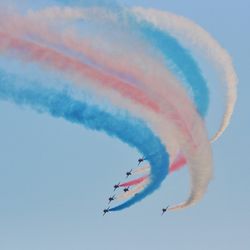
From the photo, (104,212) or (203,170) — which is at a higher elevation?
(104,212)

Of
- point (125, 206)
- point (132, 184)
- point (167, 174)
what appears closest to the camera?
point (167, 174)

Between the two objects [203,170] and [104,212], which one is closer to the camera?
[203,170]

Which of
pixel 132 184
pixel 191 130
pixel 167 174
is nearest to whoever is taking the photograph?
pixel 191 130

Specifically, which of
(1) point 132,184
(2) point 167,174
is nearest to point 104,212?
(1) point 132,184

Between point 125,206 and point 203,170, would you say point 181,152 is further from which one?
point 125,206

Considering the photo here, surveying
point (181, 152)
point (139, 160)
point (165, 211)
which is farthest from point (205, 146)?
point (165, 211)

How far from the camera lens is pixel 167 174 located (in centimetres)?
3397

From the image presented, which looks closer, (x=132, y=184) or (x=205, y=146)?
(x=205, y=146)

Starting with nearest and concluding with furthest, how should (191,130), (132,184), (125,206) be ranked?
(191,130), (125,206), (132,184)

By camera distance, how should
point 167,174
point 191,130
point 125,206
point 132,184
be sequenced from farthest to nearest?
point 132,184 → point 125,206 → point 167,174 → point 191,130

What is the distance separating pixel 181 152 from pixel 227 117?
10.3 ft

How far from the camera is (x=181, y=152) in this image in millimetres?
33438

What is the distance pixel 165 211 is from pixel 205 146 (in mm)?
9834

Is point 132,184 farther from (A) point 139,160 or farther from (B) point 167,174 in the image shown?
(B) point 167,174
